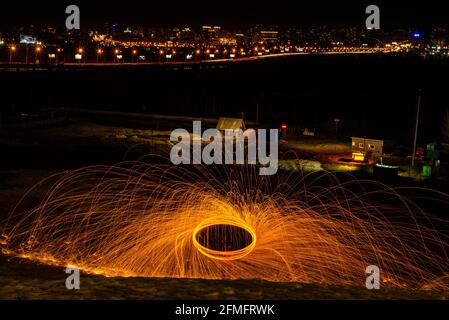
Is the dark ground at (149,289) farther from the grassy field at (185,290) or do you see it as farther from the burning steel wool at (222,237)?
the burning steel wool at (222,237)

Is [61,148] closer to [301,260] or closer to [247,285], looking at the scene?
[301,260]

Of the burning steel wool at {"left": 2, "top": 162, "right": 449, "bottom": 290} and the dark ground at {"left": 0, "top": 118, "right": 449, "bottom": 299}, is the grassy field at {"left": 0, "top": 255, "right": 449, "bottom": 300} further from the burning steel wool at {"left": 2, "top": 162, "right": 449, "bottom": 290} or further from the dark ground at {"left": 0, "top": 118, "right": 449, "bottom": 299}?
the burning steel wool at {"left": 2, "top": 162, "right": 449, "bottom": 290}

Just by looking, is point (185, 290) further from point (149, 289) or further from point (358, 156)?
point (358, 156)

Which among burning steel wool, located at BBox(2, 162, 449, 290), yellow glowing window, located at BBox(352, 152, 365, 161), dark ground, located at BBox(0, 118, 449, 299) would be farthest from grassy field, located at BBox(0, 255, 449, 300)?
yellow glowing window, located at BBox(352, 152, 365, 161)

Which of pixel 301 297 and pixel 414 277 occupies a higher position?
pixel 301 297

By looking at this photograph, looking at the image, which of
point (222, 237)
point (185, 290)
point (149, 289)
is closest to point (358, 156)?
point (222, 237)

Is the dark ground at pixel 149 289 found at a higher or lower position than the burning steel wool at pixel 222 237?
higher

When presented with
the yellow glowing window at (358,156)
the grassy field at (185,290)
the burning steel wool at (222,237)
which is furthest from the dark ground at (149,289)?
the yellow glowing window at (358,156)
